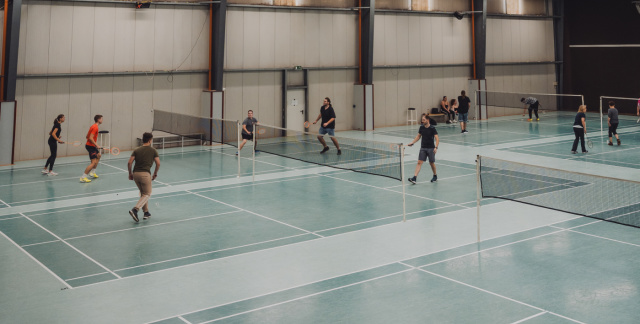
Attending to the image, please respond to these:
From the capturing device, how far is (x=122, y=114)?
2652 centimetres

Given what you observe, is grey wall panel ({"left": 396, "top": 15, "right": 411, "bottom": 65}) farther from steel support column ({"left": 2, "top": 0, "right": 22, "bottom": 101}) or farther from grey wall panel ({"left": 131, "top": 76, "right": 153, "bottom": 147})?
steel support column ({"left": 2, "top": 0, "right": 22, "bottom": 101})

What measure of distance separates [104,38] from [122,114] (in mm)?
3104

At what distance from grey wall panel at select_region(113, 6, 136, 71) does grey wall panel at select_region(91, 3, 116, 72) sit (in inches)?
6.2

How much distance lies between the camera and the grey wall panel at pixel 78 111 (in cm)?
2528

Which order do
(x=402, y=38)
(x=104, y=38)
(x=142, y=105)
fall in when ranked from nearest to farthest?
1. (x=104, y=38)
2. (x=142, y=105)
3. (x=402, y=38)

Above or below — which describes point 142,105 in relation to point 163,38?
below

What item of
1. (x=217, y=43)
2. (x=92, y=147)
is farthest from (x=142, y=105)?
(x=92, y=147)

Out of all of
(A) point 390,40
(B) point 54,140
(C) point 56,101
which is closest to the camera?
(B) point 54,140

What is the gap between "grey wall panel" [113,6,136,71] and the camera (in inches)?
1025

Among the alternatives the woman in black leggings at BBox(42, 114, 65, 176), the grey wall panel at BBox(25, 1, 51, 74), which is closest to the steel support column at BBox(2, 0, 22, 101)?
the grey wall panel at BBox(25, 1, 51, 74)

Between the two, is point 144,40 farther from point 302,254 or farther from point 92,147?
point 302,254

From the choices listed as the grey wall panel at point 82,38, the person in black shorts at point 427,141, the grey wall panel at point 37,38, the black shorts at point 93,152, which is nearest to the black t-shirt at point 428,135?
the person in black shorts at point 427,141

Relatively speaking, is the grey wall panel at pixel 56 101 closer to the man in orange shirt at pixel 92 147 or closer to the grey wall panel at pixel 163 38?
the grey wall panel at pixel 163 38

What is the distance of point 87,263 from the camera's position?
1173cm
